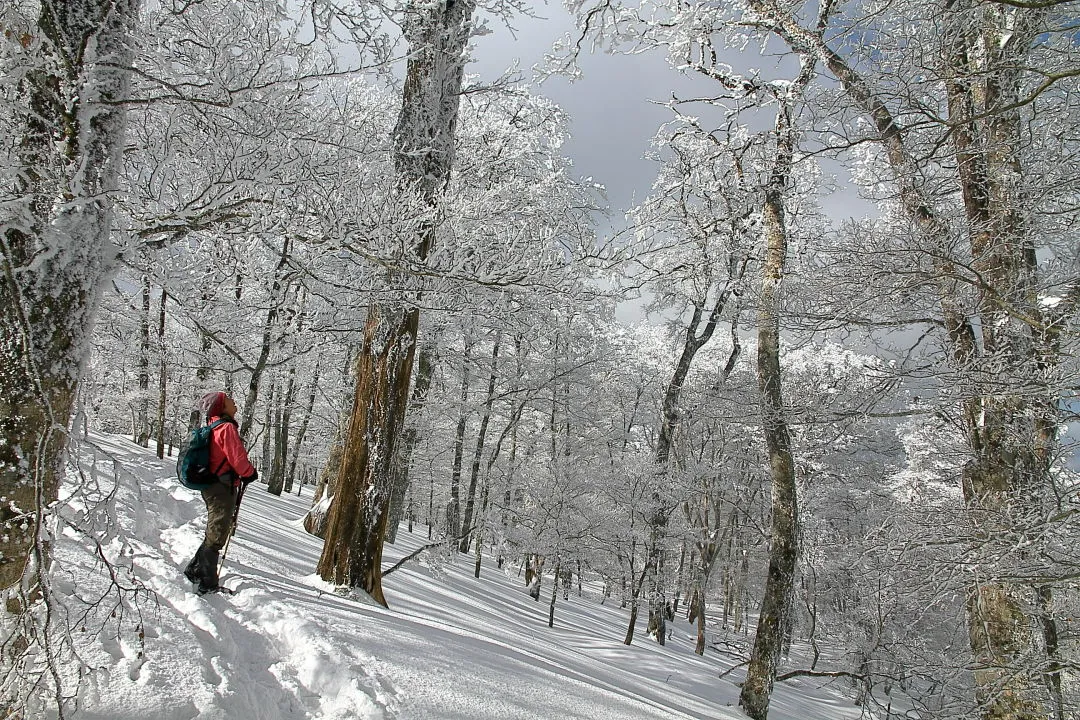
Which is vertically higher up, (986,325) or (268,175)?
(986,325)

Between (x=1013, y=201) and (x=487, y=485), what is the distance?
15.6m

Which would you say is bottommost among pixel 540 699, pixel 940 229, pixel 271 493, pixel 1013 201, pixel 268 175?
pixel 271 493

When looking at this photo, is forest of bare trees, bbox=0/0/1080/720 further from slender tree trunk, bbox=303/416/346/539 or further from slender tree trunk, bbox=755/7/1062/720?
slender tree trunk, bbox=303/416/346/539

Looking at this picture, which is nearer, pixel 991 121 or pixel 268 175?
pixel 268 175

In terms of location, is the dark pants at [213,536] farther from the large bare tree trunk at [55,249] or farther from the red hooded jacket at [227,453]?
the large bare tree trunk at [55,249]

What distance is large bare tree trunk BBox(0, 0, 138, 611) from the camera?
6.82 ft

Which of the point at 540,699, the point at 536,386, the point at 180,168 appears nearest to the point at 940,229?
the point at 540,699

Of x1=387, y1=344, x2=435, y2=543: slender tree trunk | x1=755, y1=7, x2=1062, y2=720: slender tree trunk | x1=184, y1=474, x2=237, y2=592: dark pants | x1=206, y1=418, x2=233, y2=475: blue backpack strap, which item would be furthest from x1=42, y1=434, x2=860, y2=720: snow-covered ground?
x1=387, y1=344, x2=435, y2=543: slender tree trunk

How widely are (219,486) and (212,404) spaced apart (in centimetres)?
60

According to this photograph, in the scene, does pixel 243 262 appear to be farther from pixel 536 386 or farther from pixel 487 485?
pixel 487 485

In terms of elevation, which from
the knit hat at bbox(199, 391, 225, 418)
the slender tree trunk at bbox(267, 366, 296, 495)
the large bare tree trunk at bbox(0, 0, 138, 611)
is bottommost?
the slender tree trunk at bbox(267, 366, 296, 495)

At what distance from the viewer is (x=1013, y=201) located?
12.4 ft

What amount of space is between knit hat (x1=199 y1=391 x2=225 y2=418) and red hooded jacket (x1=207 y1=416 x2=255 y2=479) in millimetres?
47

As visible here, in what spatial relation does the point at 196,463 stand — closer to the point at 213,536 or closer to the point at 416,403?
the point at 213,536
